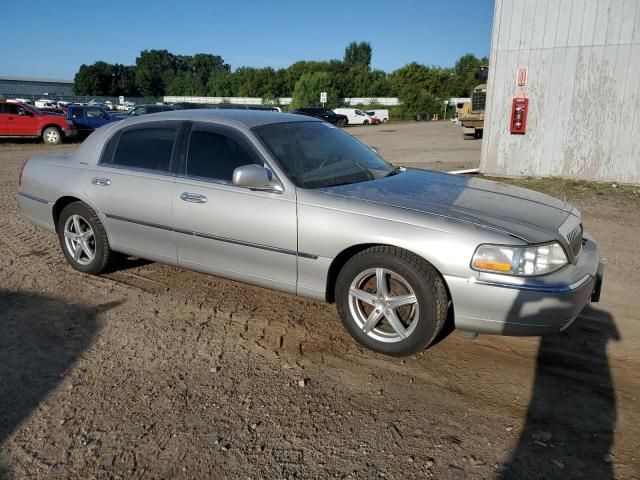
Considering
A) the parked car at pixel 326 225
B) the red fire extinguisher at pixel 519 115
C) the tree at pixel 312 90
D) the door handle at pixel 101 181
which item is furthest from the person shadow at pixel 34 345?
the tree at pixel 312 90

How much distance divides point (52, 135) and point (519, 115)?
58.8 feet

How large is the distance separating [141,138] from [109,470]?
303 centimetres

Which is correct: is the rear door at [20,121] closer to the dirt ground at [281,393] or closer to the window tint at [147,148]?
the dirt ground at [281,393]

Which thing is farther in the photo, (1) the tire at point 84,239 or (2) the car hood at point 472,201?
(1) the tire at point 84,239

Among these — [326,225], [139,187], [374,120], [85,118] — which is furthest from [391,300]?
[374,120]

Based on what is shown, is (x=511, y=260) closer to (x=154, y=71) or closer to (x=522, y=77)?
(x=522, y=77)

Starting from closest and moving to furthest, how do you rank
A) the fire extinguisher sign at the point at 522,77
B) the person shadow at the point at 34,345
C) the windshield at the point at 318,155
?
the person shadow at the point at 34,345 → the windshield at the point at 318,155 → the fire extinguisher sign at the point at 522,77

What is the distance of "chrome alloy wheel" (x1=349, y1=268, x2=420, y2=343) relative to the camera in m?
3.44

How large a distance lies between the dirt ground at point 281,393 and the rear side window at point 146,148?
111 centimetres

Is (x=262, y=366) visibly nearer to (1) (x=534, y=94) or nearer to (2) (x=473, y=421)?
(2) (x=473, y=421)

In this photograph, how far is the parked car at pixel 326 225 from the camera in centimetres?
318

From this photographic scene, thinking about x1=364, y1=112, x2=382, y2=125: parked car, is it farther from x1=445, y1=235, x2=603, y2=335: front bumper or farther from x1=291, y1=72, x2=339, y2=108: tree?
x1=445, y1=235, x2=603, y2=335: front bumper

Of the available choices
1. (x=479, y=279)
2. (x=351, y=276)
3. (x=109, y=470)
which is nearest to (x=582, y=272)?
(x=479, y=279)

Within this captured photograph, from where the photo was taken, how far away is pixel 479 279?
3152 mm
